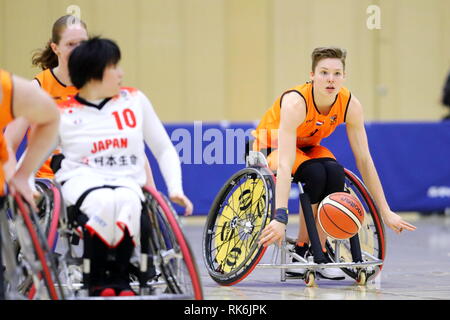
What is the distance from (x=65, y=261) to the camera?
351cm

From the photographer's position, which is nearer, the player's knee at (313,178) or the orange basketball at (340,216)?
the orange basketball at (340,216)

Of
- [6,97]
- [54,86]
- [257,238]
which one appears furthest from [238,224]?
[6,97]

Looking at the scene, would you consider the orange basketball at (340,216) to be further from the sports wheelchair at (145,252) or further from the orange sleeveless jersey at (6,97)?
the orange sleeveless jersey at (6,97)

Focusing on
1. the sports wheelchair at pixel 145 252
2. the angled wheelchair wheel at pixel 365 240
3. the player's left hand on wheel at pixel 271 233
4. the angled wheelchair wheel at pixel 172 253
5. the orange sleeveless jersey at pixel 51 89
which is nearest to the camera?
the angled wheelchair wheel at pixel 172 253

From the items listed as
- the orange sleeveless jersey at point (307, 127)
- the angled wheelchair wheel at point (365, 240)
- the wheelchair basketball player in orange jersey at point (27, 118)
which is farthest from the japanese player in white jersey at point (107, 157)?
the angled wheelchair wheel at point (365, 240)

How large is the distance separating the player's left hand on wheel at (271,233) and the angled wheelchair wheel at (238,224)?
90mm

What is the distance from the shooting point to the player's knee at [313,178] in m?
4.88

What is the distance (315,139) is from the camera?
512 cm

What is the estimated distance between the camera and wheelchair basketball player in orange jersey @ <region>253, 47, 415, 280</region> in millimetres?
4836

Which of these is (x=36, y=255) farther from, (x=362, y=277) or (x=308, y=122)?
(x=362, y=277)

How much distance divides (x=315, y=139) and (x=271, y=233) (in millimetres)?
747

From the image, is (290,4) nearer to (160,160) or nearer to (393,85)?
(393,85)

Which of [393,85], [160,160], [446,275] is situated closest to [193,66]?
[393,85]

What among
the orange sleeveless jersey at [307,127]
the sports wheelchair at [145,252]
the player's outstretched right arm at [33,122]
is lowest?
the sports wheelchair at [145,252]
